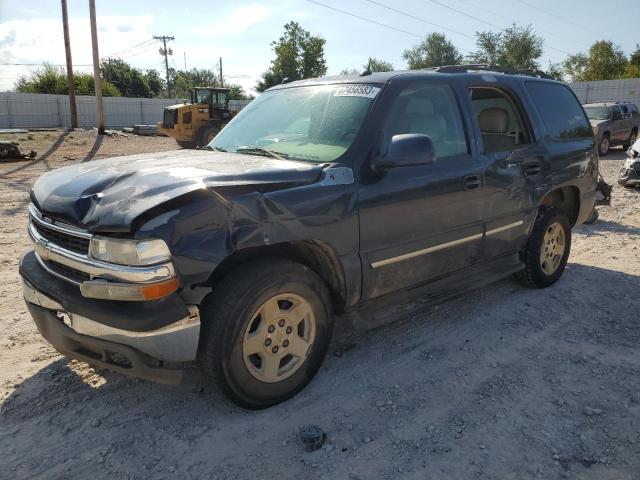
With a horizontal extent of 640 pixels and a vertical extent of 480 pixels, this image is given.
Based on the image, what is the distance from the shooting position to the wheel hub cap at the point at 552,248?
475cm

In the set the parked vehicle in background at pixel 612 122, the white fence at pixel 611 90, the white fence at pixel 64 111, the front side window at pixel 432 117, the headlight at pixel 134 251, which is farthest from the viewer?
the white fence at pixel 64 111

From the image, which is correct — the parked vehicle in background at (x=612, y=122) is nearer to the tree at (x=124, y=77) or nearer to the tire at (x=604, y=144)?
the tire at (x=604, y=144)

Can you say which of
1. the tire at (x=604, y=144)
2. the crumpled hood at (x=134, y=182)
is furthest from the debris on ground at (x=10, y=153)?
the tire at (x=604, y=144)

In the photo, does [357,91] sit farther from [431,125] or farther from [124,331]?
[124,331]

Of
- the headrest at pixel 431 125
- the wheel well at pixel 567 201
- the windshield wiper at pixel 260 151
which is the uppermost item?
the headrest at pixel 431 125

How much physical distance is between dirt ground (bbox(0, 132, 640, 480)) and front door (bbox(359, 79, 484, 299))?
0.36 m

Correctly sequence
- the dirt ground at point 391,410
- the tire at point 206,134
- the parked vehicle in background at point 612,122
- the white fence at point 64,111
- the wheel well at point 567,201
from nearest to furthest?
the dirt ground at point 391,410
the wheel well at point 567,201
the parked vehicle in background at point 612,122
the tire at point 206,134
the white fence at point 64,111

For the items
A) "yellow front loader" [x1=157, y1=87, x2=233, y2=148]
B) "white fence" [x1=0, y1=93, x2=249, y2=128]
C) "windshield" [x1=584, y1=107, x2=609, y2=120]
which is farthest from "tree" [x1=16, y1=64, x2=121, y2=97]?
"windshield" [x1=584, y1=107, x2=609, y2=120]

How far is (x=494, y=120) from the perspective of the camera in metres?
4.51

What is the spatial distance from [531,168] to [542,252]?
34.0 inches

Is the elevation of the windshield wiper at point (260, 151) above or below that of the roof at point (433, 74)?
below

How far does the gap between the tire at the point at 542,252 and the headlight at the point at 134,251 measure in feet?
11.3

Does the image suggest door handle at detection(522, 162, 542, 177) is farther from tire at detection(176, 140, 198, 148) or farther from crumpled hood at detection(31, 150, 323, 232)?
tire at detection(176, 140, 198, 148)

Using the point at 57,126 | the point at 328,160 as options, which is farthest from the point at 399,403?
the point at 57,126
